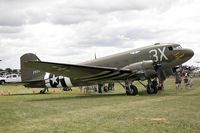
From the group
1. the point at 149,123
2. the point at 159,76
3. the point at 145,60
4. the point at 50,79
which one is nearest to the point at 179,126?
the point at 149,123

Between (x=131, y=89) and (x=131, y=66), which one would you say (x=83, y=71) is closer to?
(x=131, y=66)

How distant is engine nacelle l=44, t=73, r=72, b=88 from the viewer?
32281 millimetres

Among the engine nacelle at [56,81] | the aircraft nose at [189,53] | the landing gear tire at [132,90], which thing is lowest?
the landing gear tire at [132,90]

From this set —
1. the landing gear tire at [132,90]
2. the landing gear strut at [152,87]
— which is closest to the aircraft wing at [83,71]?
the landing gear tire at [132,90]

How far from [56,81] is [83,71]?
5.77m

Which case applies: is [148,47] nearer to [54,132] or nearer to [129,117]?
[129,117]

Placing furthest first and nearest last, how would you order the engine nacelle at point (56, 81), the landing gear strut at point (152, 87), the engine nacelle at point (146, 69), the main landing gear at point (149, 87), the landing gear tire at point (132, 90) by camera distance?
the engine nacelle at point (56, 81) → the landing gear strut at point (152, 87) → the main landing gear at point (149, 87) → the landing gear tire at point (132, 90) → the engine nacelle at point (146, 69)

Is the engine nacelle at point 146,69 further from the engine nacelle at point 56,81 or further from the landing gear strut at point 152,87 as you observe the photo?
the engine nacelle at point 56,81

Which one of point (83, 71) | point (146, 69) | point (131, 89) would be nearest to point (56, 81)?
point (83, 71)

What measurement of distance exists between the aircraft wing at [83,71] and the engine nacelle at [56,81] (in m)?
2.38

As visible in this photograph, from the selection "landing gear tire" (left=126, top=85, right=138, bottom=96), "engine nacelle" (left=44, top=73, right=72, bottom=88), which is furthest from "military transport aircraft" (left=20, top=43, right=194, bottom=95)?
"engine nacelle" (left=44, top=73, right=72, bottom=88)

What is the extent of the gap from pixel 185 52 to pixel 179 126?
56.1 ft

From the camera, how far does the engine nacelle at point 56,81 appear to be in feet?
106

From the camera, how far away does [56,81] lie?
3344cm
